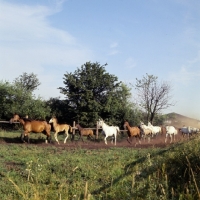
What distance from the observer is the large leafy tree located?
121 ft

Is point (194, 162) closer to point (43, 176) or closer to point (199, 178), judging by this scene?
point (199, 178)

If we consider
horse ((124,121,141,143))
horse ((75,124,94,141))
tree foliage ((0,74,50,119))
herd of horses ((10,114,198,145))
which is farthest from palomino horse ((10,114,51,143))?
tree foliage ((0,74,50,119))

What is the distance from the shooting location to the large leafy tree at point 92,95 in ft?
121

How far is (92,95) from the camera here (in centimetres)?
3788

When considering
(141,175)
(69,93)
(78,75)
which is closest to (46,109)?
(69,93)

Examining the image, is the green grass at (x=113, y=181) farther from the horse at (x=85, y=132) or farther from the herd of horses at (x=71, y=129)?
the horse at (x=85, y=132)

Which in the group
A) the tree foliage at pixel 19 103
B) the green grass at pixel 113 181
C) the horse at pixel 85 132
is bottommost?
the green grass at pixel 113 181

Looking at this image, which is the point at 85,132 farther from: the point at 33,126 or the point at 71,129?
the point at 33,126

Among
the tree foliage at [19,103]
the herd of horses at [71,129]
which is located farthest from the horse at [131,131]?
the tree foliage at [19,103]

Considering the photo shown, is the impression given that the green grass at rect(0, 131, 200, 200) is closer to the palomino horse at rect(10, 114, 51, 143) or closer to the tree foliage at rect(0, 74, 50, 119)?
the palomino horse at rect(10, 114, 51, 143)

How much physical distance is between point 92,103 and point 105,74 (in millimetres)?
5382

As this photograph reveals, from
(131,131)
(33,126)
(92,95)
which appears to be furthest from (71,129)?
(92,95)

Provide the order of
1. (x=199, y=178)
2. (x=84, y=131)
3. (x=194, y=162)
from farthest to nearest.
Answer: (x=84, y=131)
(x=194, y=162)
(x=199, y=178)

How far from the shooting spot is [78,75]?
133 ft
